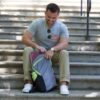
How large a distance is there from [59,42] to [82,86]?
0.66 m

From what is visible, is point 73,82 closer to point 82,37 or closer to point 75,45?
point 75,45

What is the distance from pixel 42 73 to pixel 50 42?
1.54ft

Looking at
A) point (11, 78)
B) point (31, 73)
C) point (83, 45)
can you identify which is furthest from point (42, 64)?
point (83, 45)

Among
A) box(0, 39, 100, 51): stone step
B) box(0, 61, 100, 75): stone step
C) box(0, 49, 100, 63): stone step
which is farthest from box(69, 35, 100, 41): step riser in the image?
box(0, 61, 100, 75): stone step

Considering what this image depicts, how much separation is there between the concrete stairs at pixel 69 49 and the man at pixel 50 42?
0.70 ft

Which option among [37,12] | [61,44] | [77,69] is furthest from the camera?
[37,12]

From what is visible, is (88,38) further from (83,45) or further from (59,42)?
(59,42)

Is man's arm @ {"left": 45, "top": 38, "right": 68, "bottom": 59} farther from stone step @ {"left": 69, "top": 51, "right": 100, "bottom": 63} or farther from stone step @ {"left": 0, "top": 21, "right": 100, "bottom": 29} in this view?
stone step @ {"left": 0, "top": 21, "right": 100, "bottom": 29}

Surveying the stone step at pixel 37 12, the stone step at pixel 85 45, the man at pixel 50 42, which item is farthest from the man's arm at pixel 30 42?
the stone step at pixel 37 12

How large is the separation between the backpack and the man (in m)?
0.07

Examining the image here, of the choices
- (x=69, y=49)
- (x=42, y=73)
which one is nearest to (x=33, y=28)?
(x=42, y=73)

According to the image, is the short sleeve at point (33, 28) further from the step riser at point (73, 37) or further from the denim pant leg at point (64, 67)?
the step riser at point (73, 37)

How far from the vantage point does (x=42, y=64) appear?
493 cm

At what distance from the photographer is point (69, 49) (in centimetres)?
614
